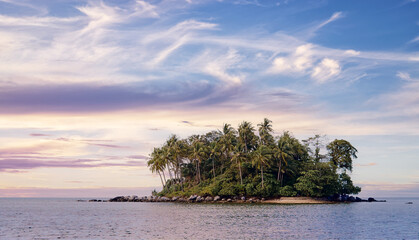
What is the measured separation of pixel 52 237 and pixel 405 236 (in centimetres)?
3591

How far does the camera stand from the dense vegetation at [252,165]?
104438 mm

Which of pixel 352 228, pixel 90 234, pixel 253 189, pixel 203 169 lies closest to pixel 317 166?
pixel 253 189

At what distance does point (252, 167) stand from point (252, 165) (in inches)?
143

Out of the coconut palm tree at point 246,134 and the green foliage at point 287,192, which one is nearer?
the green foliage at point 287,192

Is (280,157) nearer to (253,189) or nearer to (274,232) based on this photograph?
(253,189)

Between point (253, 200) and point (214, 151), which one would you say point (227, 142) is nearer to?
point (214, 151)

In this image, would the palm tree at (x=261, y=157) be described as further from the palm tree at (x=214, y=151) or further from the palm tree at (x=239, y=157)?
the palm tree at (x=214, y=151)

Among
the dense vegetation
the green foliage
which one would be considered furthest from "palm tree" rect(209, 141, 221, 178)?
the green foliage

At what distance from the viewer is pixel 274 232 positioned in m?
42.8

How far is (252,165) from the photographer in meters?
106

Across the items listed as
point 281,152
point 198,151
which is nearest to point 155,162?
point 198,151

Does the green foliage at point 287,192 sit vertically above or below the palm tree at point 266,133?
below

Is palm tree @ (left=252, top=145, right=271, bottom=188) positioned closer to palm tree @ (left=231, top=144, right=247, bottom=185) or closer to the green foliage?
palm tree @ (left=231, top=144, right=247, bottom=185)

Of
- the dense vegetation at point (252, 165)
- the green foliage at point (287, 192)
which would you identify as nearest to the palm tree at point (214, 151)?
the dense vegetation at point (252, 165)
